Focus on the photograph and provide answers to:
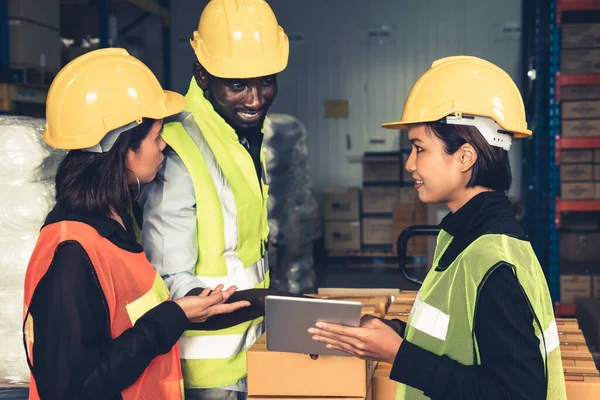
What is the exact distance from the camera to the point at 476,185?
179 centimetres

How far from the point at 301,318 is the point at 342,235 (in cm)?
852

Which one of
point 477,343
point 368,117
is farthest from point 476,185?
point 368,117

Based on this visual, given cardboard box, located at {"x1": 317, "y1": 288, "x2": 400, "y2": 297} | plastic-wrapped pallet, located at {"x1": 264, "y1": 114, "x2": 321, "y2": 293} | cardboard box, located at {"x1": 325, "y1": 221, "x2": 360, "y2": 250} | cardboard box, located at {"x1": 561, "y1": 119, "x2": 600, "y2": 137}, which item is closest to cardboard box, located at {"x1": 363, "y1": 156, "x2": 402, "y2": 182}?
cardboard box, located at {"x1": 325, "y1": 221, "x2": 360, "y2": 250}

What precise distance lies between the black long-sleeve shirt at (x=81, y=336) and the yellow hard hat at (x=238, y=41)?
31.8 inches

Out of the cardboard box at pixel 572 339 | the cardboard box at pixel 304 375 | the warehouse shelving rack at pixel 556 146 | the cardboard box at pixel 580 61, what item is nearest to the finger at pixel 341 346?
the cardboard box at pixel 304 375

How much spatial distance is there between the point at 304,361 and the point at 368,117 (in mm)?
8967

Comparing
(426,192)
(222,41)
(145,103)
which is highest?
(222,41)

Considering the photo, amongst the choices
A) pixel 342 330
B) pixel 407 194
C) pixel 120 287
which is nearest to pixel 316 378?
pixel 342 330

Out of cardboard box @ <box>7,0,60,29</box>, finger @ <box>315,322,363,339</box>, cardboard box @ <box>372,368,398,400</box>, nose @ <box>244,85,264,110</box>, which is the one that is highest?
cardboard box @ <box>7,0,60,29</box>

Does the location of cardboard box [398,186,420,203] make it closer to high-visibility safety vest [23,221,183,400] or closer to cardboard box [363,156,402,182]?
cardboard box [363,156,402,182]

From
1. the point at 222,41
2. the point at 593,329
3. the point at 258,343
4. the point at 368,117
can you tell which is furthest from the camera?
the point at 368,117

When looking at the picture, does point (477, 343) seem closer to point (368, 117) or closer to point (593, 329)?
point (593, 329)

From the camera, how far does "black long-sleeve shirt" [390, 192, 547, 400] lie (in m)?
1.57

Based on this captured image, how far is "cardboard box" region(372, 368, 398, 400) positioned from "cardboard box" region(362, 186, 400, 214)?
7.92 meters
